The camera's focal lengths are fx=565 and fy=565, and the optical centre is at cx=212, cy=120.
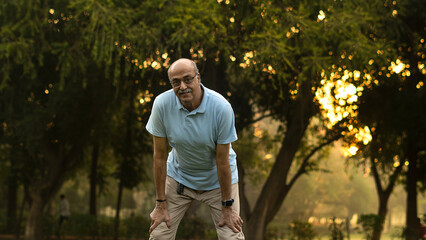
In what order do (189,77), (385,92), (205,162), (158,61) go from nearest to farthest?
(189,77) → (205,162) → (158,61) → (385,92)

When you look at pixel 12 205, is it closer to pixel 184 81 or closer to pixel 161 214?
pixel 161 214

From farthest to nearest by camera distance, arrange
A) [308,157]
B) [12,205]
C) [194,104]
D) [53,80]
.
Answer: [12,205] < [308,157] < [53,80] < [194,104]

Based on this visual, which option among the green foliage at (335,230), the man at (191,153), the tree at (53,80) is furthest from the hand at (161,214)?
the green foliage at (335,230)

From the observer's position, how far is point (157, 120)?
395 centimetres

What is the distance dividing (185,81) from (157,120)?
370mm

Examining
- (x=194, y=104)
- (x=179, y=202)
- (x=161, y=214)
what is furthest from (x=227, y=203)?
(x=194, y=104)

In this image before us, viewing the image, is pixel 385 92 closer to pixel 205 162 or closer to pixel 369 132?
pixel 369 132

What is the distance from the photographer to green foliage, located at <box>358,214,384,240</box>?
15.3 metres

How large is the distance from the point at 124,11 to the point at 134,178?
882cm

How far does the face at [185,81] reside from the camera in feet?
12.3

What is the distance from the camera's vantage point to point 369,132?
16.2 meters

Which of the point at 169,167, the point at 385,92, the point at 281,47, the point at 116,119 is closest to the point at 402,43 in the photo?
the point at 385,92

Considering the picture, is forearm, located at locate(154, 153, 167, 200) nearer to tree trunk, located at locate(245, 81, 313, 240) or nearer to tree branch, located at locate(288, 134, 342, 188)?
tree trunk, located at locate(245, 81, 313, 240)

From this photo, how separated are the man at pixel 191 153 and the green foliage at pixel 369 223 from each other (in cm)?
1200
